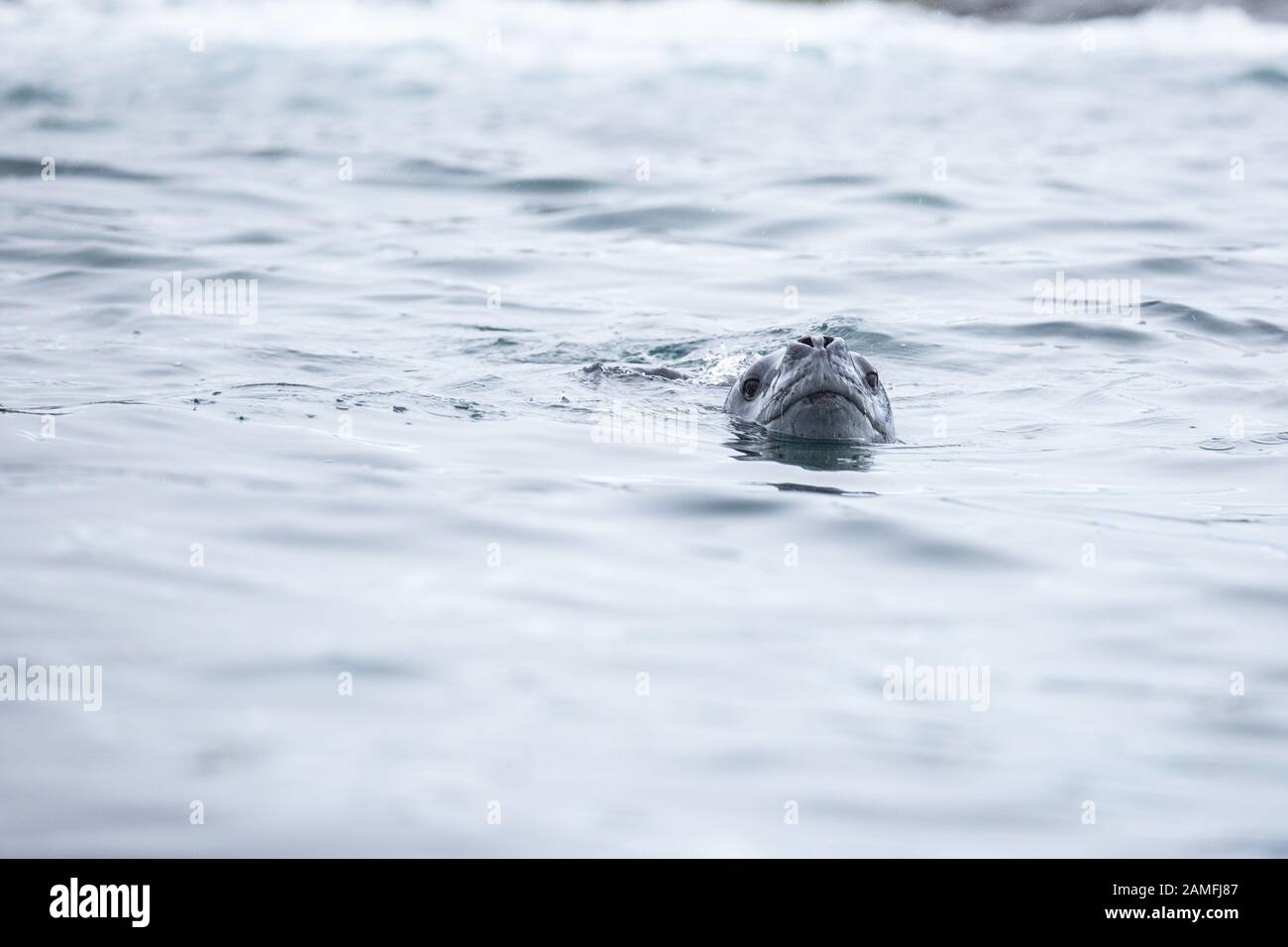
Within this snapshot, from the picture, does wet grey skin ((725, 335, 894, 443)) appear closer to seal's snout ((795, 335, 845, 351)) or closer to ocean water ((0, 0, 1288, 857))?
seal's snout ((795, 335, 845, 351))

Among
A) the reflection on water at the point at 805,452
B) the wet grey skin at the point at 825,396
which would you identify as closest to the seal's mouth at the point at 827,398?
the wet grey skin at the point at 825,396

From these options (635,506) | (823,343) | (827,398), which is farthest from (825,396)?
(635,506)

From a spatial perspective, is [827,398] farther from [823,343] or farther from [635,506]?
[635,506]

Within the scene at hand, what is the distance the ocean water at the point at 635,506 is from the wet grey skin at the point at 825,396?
0.74ft

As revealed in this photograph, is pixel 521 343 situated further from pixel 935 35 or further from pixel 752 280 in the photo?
pixel 935 35

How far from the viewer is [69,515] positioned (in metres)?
7.37

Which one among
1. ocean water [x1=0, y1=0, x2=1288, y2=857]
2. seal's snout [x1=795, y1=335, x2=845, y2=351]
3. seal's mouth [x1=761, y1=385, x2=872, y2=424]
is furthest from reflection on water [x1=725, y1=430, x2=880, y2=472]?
seal's snout [x1=795, y1=335, x2=845, y2=351]

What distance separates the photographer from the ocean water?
16.3 feet

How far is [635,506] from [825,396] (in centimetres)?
156

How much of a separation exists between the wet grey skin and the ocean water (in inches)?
8.9

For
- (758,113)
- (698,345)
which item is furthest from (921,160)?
(698,345)

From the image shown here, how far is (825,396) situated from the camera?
29.5ft
